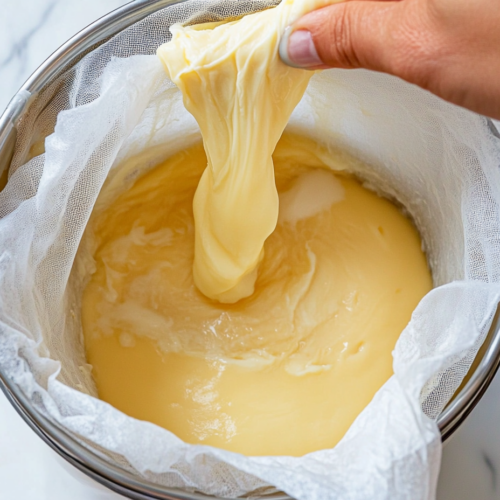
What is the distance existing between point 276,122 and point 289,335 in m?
0.30

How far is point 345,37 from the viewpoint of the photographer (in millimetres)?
541

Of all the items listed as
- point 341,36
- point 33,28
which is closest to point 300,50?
point 341,36

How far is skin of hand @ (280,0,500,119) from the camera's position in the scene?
485 millimetres

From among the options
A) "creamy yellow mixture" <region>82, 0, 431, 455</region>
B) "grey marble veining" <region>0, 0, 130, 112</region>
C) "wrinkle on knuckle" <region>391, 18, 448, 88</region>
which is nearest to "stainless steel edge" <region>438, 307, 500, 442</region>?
"creamy yellow mixture" <region>82, 0, 431, 455</region>

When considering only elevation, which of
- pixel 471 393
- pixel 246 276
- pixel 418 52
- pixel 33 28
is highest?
pixel 33 28

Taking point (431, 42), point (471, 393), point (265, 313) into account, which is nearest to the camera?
point (431, 42)

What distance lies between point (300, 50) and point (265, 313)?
0.39m

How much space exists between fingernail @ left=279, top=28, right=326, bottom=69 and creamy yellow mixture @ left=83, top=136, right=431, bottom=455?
0.29 metres

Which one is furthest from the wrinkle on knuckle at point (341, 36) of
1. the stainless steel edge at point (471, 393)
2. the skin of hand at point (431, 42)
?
the stainless steel edge at point (471, 393)

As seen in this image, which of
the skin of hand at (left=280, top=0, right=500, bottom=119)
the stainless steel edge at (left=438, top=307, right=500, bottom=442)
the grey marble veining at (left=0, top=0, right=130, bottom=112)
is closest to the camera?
the skin of hand at (left=280, top=0, right=500, bottom=119)

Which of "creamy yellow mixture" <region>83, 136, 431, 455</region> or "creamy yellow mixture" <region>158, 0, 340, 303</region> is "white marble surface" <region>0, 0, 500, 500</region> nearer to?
"creamy yellow mixture" <region>83, 136, 431, 455</region>

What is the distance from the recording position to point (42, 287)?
70cm

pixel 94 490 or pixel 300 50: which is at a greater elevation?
pixel 300 50

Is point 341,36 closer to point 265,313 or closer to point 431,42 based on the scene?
point 431,42
